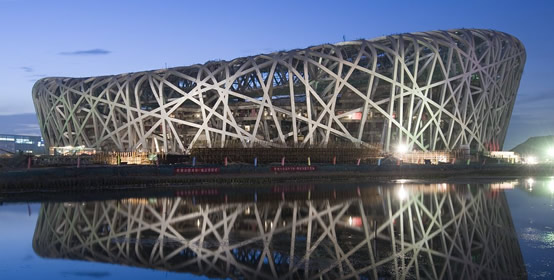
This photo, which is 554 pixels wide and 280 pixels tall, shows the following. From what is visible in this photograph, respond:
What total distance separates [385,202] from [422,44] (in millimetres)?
39006

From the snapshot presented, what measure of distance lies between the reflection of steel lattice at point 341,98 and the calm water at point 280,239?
34.5 meters

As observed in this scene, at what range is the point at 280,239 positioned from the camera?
14.5m

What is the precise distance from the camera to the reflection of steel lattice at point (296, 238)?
1134 centimetres

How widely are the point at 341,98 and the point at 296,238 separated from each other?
162 feet

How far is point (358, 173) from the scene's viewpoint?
136 ft

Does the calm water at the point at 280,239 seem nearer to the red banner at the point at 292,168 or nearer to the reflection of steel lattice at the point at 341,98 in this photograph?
the red banner at the point at 292,168

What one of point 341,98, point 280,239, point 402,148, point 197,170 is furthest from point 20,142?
point 280,239

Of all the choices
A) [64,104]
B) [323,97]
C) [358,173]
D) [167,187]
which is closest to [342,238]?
[167,187]

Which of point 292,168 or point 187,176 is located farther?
point 292,168

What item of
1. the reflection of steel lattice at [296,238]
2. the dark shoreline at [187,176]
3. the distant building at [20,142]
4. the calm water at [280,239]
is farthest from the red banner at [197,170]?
the distant building at [20,142]

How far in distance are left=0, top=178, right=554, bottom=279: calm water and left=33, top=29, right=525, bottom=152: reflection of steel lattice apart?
113ft

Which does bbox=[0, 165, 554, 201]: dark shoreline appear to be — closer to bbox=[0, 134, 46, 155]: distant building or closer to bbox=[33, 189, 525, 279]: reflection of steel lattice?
bbox=[33, 189, 525, 279]: reflection of steel lattice

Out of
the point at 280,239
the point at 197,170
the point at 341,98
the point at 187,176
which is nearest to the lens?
the point at 280,239

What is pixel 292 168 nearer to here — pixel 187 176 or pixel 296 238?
pixel 187 176
